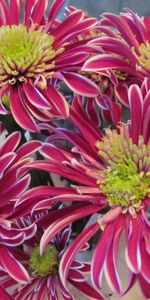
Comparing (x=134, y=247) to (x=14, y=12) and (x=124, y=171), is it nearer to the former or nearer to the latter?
(x=124, y=171)

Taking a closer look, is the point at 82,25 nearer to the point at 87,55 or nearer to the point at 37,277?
the point at 87,55

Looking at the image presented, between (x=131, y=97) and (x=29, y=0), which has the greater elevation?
(x=29, y=0)

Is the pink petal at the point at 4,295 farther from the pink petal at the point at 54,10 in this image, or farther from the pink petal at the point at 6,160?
the pink petal at the point at 54,10

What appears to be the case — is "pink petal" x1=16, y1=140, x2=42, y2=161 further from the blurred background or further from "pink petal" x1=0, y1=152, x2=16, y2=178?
the blurred background

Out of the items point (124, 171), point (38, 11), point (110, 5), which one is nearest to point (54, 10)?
point (38, 11)

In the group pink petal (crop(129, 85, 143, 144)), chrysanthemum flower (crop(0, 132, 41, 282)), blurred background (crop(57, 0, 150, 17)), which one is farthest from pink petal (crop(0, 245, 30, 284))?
blurred background (crop(57, 0, 150, 17))

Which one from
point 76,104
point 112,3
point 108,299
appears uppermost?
point 112,3

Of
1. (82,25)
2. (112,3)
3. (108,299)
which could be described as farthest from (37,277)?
(112,3)
